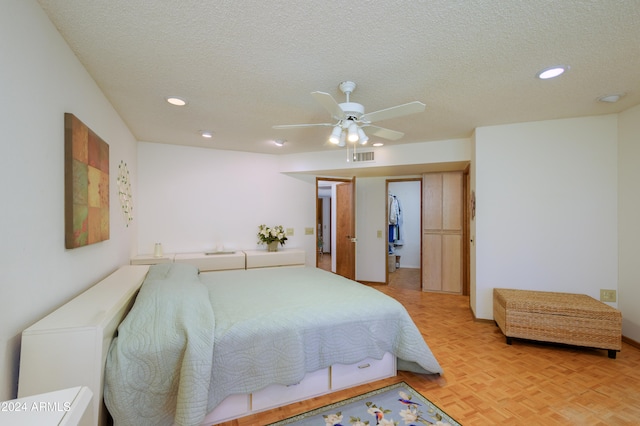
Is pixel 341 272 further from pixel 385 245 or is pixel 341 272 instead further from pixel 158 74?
pixel 158 74

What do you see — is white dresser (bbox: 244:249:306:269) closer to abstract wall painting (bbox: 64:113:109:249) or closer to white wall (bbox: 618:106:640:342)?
abstract wall painting (bbox: 64:113:109:249)

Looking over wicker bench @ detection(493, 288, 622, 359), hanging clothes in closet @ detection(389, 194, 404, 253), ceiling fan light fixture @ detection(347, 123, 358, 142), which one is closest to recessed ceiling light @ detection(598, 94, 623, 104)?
wicker bench @ detection(493, 288, 622, 359)

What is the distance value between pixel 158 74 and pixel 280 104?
1012mm

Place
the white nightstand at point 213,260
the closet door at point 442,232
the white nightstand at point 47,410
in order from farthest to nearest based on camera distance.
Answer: the closet door at point 442,232
the white nightstand at point 213,260
the white nightstand at point 47,410

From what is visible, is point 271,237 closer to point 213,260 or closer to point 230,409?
point 213,260

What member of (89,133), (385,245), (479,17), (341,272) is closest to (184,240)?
(89,133)

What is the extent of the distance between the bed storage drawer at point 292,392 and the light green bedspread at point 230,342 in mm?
172

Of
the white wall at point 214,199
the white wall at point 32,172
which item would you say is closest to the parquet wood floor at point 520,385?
the white wall at point 32,172

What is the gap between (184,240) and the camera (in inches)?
167

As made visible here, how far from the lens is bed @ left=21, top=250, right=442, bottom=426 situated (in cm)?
147

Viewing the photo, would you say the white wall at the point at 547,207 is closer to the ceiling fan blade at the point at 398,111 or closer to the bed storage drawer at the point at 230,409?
the ceiling fan blade at the point at 398,111

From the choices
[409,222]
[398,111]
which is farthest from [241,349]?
[409,222]

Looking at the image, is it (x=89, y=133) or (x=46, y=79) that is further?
(x=89, y=133)

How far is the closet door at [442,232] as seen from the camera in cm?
491
